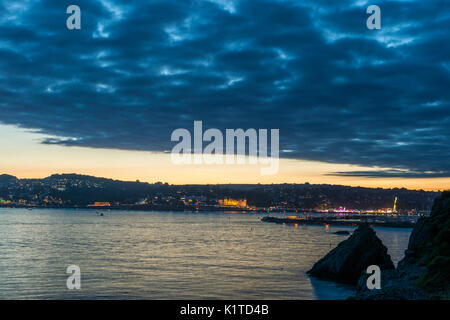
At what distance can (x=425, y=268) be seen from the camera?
2817 cm

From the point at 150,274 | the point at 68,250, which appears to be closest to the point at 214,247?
the point at 68,250

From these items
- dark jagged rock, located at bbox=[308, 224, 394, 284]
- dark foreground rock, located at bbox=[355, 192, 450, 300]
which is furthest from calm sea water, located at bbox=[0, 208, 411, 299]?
dark foreground rock, located at bbox=[355, 192, 450, 300]

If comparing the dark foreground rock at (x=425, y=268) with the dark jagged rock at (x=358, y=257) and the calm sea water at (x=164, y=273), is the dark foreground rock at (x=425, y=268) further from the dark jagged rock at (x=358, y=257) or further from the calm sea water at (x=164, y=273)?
the dark jagged rock at (x=358, y=257)

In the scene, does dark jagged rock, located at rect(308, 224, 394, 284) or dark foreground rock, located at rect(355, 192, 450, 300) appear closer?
dark foreground rock, located at rect(355, 192, 450, 300)

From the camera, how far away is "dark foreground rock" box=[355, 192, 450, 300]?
25.6 meters

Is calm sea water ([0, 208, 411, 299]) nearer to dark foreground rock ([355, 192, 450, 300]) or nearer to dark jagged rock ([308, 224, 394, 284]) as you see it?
dark jagged rock ([308, 224, 394, 284])

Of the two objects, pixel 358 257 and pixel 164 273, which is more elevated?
pixel 358 257

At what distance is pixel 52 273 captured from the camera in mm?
58281

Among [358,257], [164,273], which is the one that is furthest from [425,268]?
[164,273]

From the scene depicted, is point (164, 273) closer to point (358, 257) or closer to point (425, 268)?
point (358, 257)

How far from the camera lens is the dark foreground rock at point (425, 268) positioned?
25.6 meters

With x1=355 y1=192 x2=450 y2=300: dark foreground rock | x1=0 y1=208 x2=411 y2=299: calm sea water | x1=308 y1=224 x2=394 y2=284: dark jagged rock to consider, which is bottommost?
x1=0 y1=208 x2=411 y2=299: calm sea water

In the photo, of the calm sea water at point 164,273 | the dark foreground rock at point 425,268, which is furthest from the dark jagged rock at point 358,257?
the dark foreground rock at point 425,268
